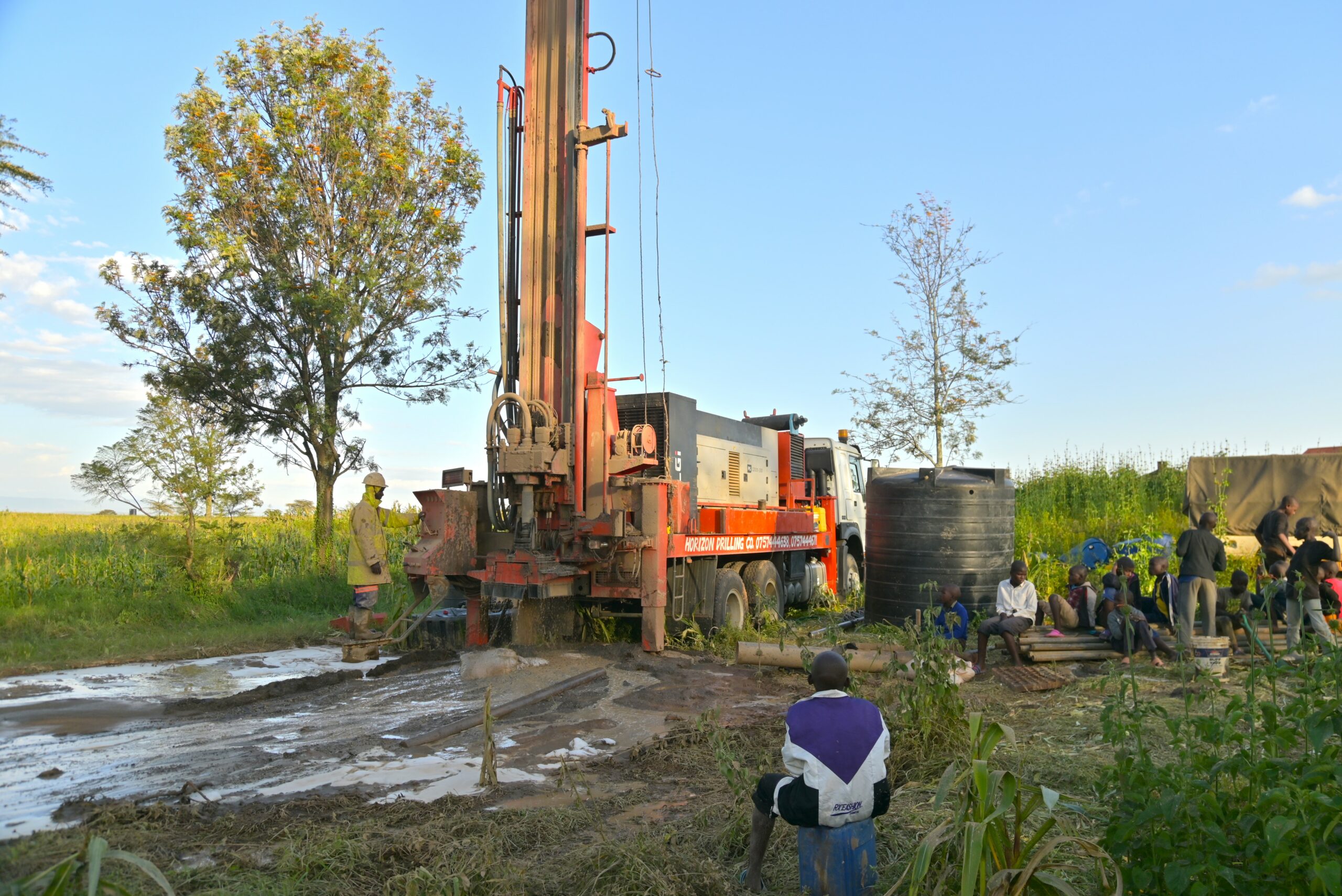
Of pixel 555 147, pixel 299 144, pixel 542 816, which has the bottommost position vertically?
pixel 542 816

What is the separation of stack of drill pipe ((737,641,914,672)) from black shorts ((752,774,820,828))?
4962mm

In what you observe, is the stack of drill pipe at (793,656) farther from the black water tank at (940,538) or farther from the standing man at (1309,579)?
the standing man at (1309,579)

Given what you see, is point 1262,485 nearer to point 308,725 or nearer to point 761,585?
point 761,585

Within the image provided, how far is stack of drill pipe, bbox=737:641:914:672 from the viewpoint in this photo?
8656mm

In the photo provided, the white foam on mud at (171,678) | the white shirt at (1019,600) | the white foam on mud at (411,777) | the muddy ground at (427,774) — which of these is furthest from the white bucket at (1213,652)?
the white foam on mud at (171,678)

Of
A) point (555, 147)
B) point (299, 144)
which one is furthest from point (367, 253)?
point (555, 147)

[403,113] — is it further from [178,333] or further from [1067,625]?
[1067,625]

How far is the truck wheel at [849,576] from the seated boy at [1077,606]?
5.68m

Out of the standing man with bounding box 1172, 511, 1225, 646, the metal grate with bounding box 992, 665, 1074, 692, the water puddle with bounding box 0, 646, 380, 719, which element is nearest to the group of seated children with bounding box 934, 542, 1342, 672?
the standing man with bounding box 1172, 511, 1225, 646

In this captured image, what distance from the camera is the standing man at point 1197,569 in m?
9.39

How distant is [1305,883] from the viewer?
3.01m

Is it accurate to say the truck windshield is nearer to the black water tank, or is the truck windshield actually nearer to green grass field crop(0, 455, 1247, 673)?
green grass field crop(0, 455, 1247, 673)

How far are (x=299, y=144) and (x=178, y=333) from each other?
352 cm

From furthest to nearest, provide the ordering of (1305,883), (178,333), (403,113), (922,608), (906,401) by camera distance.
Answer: (906,401) → (403,113) → (178,333) → (922,608) → (1305,883)
